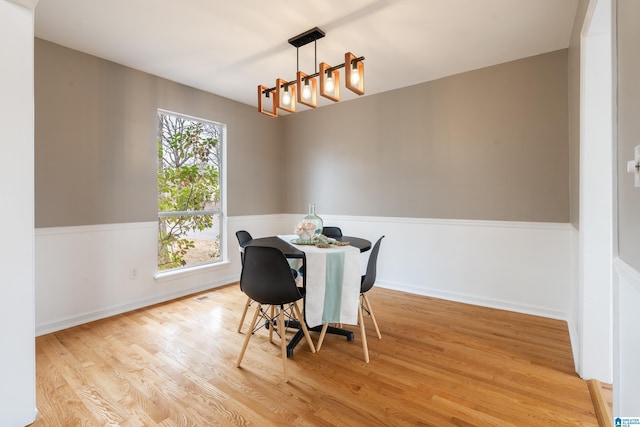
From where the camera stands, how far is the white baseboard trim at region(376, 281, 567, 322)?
10.0 feet

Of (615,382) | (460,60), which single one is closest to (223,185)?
(460,60)

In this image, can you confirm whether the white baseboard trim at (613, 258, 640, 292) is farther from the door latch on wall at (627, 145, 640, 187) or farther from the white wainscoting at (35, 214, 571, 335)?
the white wainscoting at (35, 214, 571, 335)

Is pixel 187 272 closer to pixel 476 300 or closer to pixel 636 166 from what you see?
pixel 476 300

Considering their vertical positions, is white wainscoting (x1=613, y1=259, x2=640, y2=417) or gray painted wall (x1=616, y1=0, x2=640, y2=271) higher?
gray painted wall (x1=616, y1=0, x2=640, y2=271)

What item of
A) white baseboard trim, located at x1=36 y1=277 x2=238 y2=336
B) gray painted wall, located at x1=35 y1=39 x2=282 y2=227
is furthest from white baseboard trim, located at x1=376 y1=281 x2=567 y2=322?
gray painted wall, located at x1=35 y1=39 x2=282 y2=227

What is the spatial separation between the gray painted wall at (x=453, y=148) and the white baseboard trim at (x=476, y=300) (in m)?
0.90

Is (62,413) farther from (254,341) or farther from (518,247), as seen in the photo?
(518,247)

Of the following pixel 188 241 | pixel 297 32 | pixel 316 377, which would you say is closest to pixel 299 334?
pixel 316 377

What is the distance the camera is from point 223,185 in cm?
432

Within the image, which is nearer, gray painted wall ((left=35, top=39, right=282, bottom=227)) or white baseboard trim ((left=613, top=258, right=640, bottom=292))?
white baseboard trim ((left=613, top=258, right=640, bottom=292))

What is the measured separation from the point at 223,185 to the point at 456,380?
140 inches

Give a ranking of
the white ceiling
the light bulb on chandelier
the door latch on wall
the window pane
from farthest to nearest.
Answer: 1. the window pane
2. the light bulb on chandelier
3. the white ceiling
4. the door latch on wall

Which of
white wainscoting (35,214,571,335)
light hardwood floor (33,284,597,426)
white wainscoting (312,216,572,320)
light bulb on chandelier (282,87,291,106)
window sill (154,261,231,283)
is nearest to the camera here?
light hardwood floor (33,284,597,426)

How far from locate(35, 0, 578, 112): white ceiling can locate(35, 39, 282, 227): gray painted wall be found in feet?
0.67
